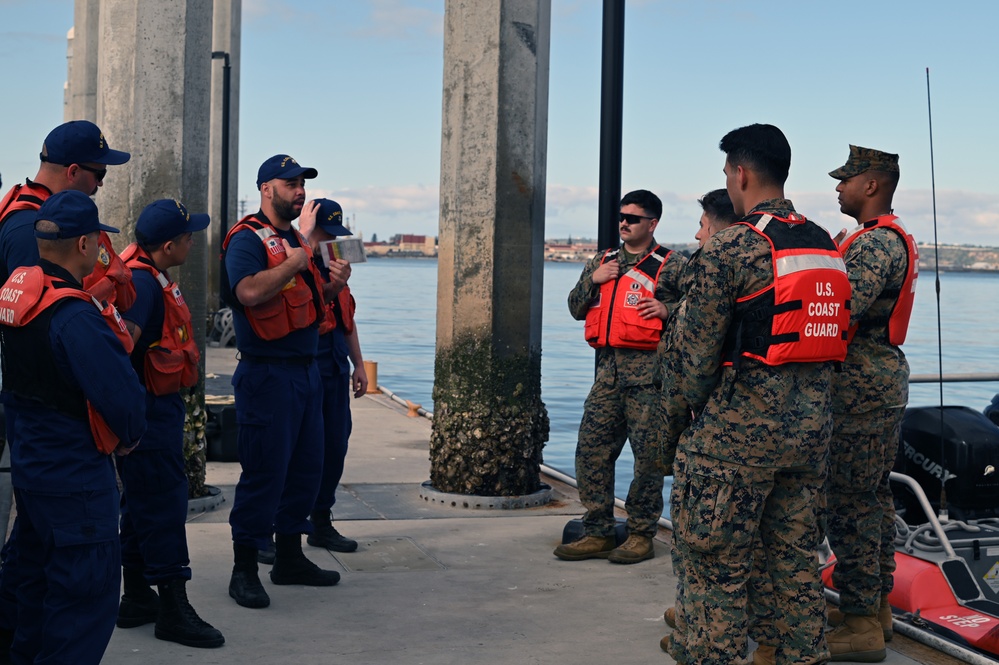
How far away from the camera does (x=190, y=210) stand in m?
7.41

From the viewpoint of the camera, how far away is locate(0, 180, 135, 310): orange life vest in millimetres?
4488

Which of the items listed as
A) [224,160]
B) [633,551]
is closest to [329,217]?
[633,551]

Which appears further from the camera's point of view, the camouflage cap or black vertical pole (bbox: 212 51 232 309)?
black vertical pole (bbox: 212 51 232 309)

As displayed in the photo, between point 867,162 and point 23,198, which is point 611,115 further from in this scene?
point 23,198

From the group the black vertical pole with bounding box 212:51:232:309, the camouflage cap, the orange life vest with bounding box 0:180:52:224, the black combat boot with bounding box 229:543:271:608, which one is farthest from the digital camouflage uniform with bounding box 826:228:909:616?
the black vertical pole with bounding box 212:51:232:309

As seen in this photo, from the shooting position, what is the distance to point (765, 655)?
4594 millimetres

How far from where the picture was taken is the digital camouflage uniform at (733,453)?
4.17 m

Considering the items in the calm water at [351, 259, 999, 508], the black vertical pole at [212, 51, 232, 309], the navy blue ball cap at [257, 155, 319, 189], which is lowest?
the calm water at [351, 259, 999, 508]

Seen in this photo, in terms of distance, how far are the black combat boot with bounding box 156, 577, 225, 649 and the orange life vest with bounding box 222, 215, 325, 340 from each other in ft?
4.23

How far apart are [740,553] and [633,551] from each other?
2497 millimetres

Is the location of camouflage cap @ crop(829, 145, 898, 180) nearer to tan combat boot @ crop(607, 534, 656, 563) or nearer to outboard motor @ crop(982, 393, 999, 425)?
tan combat boot @ crop(607, 534, 656, 563)

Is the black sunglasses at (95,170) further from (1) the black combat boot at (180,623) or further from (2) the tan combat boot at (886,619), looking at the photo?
(2) the tan combat boot at (886,619)

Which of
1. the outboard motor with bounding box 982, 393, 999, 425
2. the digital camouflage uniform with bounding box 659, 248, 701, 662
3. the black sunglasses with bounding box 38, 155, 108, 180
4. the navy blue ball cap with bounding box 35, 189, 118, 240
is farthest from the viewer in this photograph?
the outboard motor with bounding box 982, 393, 999, 425

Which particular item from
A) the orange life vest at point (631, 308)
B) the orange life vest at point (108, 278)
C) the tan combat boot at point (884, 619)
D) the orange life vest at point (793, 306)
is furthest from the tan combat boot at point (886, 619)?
the orange life vest at point (108, 278)
